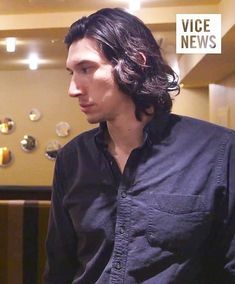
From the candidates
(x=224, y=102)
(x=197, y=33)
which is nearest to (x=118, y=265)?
(x=197, y=33)

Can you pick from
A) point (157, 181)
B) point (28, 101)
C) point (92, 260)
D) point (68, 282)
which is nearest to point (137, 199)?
point (157, 181)

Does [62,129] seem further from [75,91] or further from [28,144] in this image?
[75,91]

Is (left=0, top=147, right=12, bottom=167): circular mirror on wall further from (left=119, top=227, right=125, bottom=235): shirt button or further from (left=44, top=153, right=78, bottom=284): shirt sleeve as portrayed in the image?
(left=119, top=227, right=125, bottom=235): shirt button

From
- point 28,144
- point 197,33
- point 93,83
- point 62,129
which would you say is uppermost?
point 197,33

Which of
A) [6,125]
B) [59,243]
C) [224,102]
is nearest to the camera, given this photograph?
[59,243]

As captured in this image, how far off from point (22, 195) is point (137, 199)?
955 millimetres

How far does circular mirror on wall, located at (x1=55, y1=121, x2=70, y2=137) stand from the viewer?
8953mm

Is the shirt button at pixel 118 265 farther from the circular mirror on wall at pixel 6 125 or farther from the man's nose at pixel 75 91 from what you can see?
the circular mirror on wall at pixel 6 125

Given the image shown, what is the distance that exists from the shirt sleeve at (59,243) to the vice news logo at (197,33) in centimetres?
254

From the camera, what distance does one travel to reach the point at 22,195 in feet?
5.80

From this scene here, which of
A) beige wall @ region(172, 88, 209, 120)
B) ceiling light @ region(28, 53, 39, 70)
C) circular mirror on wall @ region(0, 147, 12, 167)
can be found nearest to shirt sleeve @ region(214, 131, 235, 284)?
ceiling light @ region(28, 53, 39, 70)

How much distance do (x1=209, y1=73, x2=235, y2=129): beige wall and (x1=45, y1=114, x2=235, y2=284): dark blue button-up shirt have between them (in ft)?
17.1

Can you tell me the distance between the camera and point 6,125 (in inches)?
356

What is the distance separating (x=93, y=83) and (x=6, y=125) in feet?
27.5
